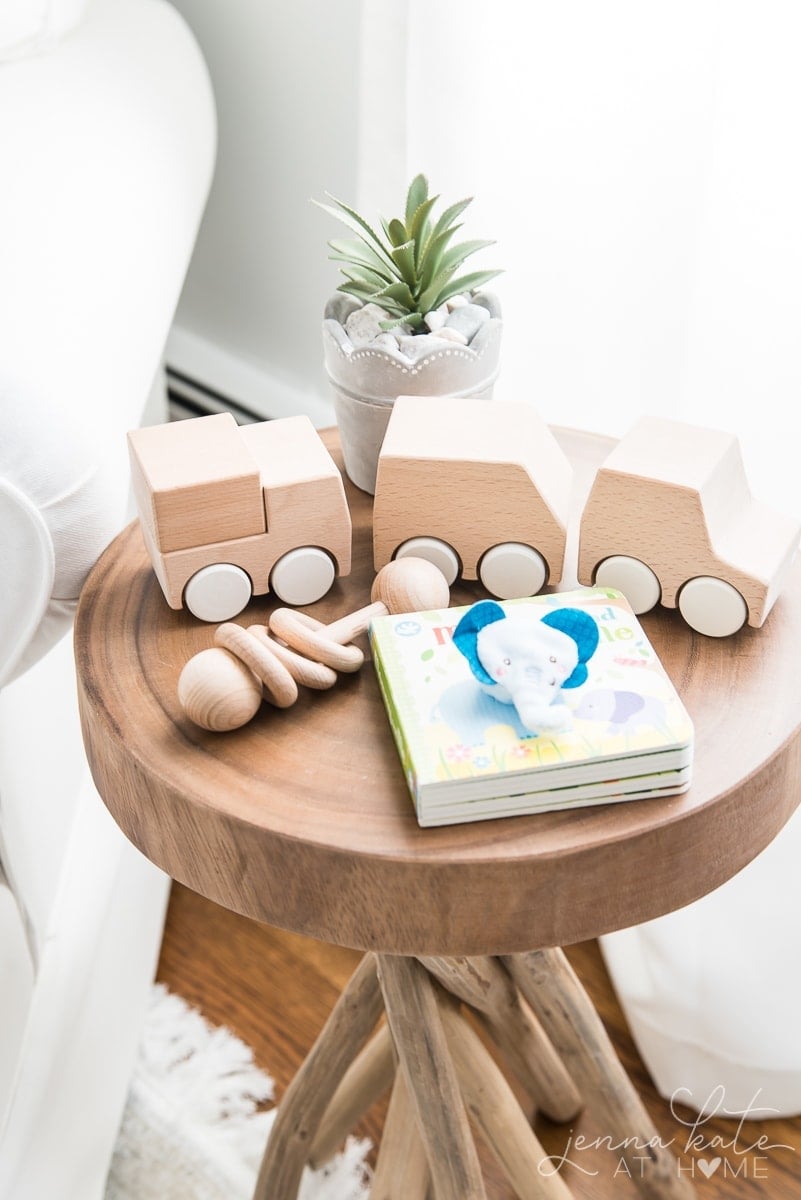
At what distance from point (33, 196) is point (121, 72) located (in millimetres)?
294

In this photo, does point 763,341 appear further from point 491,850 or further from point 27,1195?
point 27,1195

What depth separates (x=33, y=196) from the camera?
783 mm

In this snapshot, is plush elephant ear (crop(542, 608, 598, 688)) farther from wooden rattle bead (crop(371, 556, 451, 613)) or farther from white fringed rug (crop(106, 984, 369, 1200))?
white fringed rug (crop(106, 984, 369, 1200))

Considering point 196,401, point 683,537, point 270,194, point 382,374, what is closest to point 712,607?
point 683,537

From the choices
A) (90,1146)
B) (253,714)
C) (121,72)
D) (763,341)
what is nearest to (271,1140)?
(90,1146)

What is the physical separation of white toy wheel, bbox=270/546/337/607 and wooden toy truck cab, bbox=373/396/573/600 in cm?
3

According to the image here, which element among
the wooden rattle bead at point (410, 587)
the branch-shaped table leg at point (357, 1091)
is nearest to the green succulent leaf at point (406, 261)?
the wooden rattle bead at point (410, 587)

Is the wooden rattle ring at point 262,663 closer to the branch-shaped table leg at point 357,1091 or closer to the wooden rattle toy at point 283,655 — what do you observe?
the wooden rattle toy at point 283,655

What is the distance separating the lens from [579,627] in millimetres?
595

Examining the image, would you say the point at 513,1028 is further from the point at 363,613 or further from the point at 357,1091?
the point at 363,613

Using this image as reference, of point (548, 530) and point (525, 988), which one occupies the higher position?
point (548, 530)

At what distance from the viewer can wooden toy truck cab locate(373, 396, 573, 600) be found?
26.2 inches

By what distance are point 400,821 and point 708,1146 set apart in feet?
2.32

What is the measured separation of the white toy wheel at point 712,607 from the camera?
653 mm
